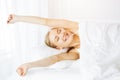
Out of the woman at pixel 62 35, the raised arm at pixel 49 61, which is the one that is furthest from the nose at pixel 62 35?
the raised arm at pixel 49 61

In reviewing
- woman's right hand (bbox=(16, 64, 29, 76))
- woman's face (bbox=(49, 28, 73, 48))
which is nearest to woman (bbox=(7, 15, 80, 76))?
woman's face (bbox=(49, 28, 73, 48))

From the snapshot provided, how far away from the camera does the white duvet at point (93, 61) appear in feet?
3.83

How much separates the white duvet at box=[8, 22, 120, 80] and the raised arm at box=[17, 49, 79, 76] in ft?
0.09

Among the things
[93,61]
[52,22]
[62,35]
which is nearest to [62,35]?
[62,35]

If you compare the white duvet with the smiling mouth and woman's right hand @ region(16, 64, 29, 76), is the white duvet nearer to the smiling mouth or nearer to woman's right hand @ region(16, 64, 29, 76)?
woman's right hand @ region(16, 64, 29, 76)

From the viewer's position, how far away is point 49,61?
4.58 ft

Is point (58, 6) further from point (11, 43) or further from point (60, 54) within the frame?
point (60, 54)

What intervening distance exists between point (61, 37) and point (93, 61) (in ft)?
1.12

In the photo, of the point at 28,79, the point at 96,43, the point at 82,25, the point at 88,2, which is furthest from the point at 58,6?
the point at 28,79

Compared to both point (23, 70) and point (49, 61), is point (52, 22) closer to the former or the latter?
point (49, 61)

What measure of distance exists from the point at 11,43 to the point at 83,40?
65cm

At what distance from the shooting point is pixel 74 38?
153 centimetres

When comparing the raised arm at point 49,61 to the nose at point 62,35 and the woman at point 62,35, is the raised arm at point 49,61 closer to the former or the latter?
the woman at point 62,35

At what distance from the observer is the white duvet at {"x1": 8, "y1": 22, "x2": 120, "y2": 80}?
3.83 feet
